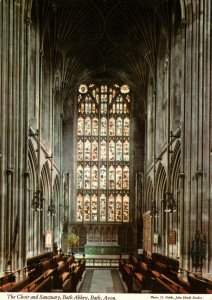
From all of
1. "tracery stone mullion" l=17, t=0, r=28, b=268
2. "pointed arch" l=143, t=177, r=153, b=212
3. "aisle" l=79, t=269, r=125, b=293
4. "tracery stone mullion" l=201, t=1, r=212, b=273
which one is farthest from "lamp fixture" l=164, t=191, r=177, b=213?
"pointed arch" l=143, t=177, r=153, b=212

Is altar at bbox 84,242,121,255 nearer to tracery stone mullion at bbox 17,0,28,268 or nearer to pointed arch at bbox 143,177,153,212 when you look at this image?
pointed arch at bbox 143,177,153,212

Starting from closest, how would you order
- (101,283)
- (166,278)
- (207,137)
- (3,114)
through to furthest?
(166,278)
(3,114)
(207,137)
(101,283)

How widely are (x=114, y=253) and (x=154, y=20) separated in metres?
19.6

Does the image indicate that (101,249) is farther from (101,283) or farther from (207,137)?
(207,137)

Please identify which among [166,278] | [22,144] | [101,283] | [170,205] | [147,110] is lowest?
[101,283]

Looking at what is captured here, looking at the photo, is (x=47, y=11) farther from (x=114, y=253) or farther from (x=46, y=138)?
(x=114, y=253)

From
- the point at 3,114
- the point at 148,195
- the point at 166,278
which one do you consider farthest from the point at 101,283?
the point at 148,195

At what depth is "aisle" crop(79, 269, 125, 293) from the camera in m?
26.1

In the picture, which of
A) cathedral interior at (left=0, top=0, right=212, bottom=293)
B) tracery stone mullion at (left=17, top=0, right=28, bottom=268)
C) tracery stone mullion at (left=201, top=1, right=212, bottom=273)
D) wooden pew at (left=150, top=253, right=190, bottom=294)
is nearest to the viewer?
wooden pew at (left=150, top=253, right=190, bottom=294)

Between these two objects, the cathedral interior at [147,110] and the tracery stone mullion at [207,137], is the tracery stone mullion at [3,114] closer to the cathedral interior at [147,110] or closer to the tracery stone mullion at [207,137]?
the cathedral interior at [147,110]

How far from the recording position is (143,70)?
159ft

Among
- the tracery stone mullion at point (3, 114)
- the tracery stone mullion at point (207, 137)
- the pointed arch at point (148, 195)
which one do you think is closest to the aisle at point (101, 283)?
the tracery stone mullion at point (3, 114)

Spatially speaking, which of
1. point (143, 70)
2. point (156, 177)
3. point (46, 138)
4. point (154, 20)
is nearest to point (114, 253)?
point (156, 177)

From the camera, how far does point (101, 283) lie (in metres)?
30.1
